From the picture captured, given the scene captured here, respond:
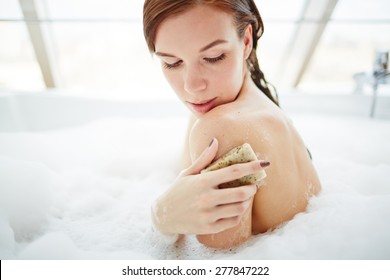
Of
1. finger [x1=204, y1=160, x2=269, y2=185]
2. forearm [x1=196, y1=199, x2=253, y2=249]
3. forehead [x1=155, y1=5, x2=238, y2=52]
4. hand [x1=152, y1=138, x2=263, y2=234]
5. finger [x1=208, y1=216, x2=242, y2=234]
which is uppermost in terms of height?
forehead [x1=155, y1=5, x2=238, y2=52]

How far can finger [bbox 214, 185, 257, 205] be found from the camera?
614 mm

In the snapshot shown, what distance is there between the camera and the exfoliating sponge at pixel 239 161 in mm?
624

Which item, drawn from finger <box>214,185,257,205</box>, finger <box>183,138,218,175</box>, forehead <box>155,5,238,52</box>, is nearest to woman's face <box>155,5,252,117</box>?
forehead <box>155,5,238,52</box>

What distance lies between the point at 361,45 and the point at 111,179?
2.27m

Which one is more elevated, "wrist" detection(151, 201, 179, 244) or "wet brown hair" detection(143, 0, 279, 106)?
"wet brown hair" detection(143, 0, 279, 106)

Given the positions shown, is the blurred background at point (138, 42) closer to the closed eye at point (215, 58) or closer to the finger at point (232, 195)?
the closed eye at point (215, 58)

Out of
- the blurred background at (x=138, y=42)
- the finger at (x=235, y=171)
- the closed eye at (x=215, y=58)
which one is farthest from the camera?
the blurred background at (x=138, y=42)

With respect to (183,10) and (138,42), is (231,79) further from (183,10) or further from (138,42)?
(138,42)

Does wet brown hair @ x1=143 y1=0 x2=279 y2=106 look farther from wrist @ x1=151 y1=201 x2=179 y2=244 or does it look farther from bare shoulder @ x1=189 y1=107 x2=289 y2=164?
wrist @ x1=151 y1=201 x2=179 y2=244

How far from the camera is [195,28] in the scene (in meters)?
0.66

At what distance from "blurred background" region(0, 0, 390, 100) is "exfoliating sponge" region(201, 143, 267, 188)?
994mm

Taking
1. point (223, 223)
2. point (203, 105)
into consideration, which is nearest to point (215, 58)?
point (203, 105)

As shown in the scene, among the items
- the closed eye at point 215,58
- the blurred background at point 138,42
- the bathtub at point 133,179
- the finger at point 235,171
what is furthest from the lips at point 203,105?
the blurred background at point 138,42
